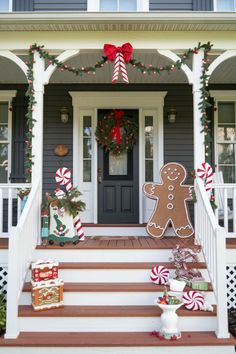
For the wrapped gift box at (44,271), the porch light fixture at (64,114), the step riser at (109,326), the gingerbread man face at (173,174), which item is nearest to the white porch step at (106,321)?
the step riser at (109,326)

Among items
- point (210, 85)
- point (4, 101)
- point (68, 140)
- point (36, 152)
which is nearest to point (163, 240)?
point (36, 152)

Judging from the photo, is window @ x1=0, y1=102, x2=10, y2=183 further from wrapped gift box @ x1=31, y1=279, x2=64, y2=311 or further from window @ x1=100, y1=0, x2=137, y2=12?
wrapped gift box @ x1=31, y1=279, x2=64, y2=311

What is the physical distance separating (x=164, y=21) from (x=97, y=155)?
2.65 meters

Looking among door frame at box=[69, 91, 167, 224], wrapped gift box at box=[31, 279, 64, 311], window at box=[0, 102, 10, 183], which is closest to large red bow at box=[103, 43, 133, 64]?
door frame at box=[69, 91, 167, 224]

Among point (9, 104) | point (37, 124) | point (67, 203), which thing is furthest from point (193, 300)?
point (9, 104)

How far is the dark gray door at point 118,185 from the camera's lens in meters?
5.94

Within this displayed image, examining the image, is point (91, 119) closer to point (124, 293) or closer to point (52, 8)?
point (52, 8)

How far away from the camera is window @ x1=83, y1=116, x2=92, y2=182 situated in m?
6.08

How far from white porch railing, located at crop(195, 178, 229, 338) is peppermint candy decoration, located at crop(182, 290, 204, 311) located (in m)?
0.20

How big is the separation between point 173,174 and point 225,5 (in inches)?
137

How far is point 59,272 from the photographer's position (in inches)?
145

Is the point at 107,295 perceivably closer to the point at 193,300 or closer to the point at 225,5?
the point at 193,300

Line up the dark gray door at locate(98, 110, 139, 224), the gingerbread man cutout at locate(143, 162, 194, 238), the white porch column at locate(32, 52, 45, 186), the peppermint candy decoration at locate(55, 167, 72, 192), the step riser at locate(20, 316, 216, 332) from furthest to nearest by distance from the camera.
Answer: the dark gray door at locate(98, 110, 139, 224) → the gingerbread man cutout at locate(143, 162, 194, 238) → the peppermint candy decoration at locate(55, 167, 72, 192) → the white porch column at locate(32, 52, 45, 186) → the step riser at locate(20, 316, 216, 332)
